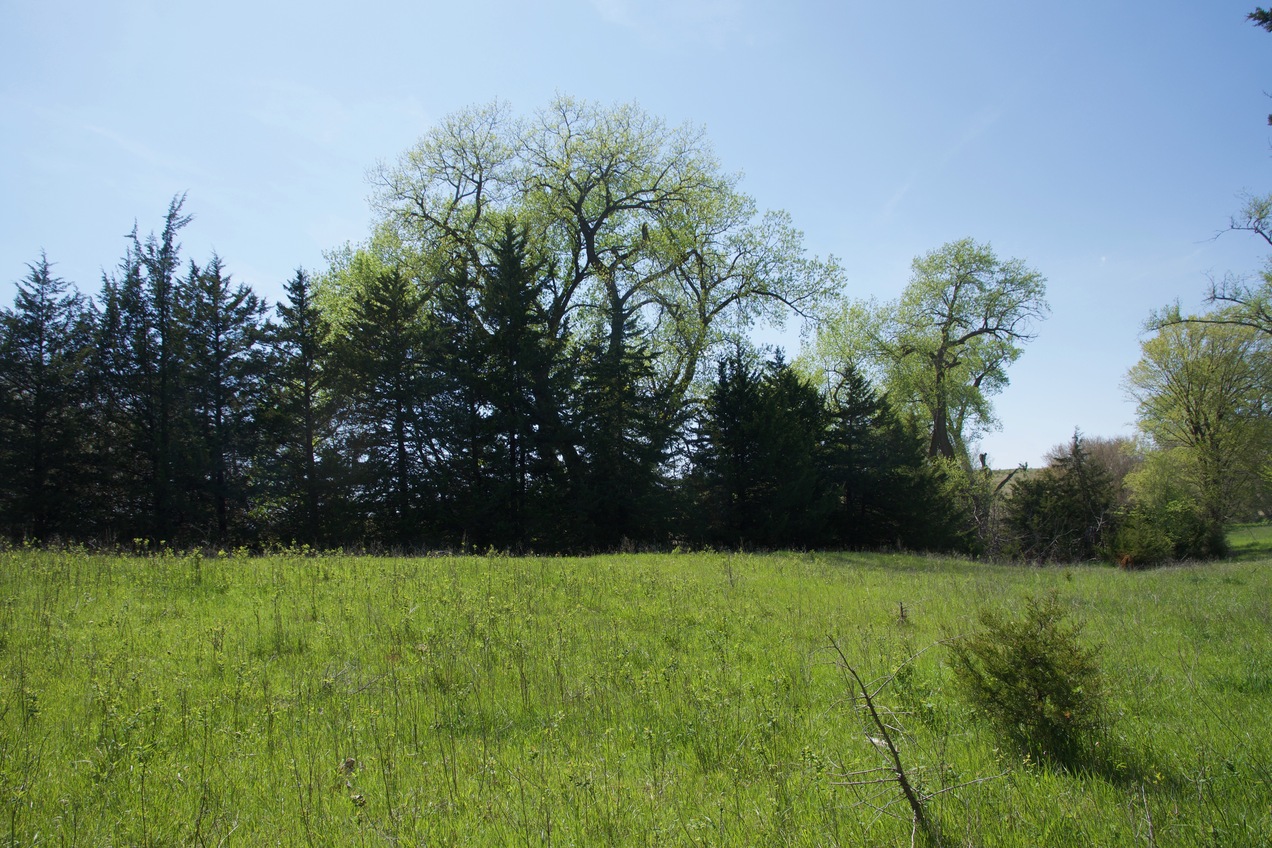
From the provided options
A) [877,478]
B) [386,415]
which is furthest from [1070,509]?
[386,415]

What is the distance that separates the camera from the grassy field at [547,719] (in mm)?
3742

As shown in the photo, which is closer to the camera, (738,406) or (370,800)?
(370,800)

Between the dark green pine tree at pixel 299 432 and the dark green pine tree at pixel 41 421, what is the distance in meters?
6.09

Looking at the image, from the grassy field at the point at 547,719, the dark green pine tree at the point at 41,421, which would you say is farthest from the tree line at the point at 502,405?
the grassy field at the point at 547,719

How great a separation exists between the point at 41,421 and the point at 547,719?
26230 mm

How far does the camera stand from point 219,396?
963 inches

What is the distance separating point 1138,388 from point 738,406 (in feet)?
97.7

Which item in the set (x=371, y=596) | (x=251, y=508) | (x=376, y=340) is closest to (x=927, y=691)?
(x=371, y=596)

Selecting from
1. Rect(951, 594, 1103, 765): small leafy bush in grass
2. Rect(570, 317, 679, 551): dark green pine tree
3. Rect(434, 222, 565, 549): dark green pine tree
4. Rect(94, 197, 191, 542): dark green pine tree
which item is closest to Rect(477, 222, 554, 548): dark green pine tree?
Rect(434, 222, 565, 549): dark green pine tree

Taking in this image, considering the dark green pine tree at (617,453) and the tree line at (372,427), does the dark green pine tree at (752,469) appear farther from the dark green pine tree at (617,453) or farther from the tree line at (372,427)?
the dark green pine tree at (617,453)

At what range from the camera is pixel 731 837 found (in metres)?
3.56

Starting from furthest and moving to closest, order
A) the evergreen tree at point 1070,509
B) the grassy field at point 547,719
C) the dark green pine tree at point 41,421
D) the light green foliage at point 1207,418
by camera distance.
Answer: the light green foliage at point 1207,418 → the evergreen tree at point 1070,509 → the dark green pine tree at point 41,421 → the grassy field at point 547,719

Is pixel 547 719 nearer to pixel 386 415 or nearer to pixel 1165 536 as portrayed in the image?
pixel 386 415

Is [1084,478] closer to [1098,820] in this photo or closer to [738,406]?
[738,406]
